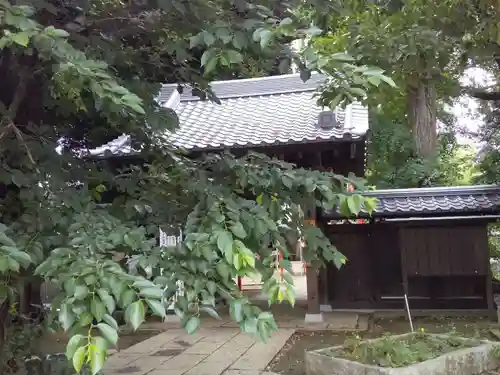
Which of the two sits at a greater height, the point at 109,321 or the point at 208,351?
the point at 109,321

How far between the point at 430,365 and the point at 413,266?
481 centimetres

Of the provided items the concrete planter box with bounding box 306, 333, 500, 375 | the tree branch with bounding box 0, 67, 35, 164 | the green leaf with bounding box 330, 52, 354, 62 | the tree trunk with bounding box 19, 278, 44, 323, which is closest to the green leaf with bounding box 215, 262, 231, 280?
the green leaf with bounding box 330, 52, 354, 62

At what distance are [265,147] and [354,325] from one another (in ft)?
11.4

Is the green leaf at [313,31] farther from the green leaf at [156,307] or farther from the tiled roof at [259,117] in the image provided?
the tiled roof at [259,117]

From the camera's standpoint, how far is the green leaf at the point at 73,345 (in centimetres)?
165

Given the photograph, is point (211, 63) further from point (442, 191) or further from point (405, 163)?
point (405, 163)

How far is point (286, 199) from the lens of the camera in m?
3.12

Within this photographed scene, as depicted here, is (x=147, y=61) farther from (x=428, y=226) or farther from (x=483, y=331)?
(x=428, y=226)

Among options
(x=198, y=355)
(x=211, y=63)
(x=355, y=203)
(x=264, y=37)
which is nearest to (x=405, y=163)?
(x=198, y=355)

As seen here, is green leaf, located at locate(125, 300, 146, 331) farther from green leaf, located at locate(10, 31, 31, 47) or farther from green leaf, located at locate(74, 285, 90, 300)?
green leaf, located at locate(10, 31, 31, 47)

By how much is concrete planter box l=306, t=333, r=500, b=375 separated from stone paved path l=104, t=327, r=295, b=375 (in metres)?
0.88

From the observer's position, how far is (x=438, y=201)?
9828mm

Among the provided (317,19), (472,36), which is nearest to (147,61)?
(317,19)

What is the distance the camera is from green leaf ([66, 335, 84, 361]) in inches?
65.1
